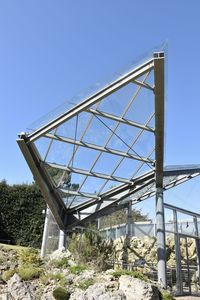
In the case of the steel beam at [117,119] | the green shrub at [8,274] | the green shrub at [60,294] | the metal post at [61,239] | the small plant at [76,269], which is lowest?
the green shrub at [60,294]

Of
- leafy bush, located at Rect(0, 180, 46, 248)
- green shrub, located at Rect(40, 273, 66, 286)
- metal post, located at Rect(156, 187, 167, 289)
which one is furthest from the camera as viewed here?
leafy bush, located at Rect(0, 180, 46, 248)

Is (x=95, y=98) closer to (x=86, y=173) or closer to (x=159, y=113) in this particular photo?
(x=159, y=113)

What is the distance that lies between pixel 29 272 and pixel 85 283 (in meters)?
1.92

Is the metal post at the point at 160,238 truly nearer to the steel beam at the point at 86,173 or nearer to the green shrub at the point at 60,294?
the steel beam at the point at 86,173

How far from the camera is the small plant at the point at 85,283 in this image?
989 centimetres

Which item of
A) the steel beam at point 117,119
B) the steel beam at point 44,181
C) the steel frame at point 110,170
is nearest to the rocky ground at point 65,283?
the steel beam at point 44,181

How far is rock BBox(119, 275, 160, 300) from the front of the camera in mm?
9185

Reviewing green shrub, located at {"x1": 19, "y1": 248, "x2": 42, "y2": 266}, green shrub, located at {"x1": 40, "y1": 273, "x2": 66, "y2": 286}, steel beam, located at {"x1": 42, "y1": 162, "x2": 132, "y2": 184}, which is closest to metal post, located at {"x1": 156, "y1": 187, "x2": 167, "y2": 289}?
steel beam, located at {"x1": 42, "y1": 162, "x2": 132, "y2": 184}

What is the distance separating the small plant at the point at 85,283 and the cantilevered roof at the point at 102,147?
5881 millimetres

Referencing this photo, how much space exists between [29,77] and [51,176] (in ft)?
17.3

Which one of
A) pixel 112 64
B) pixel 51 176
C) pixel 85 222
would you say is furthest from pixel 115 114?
pixel 85 222

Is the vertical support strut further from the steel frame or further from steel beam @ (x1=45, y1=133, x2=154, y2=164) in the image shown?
steel beam @ (x1=45, y1=133, x2=154, y2=164)

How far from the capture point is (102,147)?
15.5 metres

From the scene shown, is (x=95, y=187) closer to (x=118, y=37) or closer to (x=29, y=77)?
(x=29, y=77)
